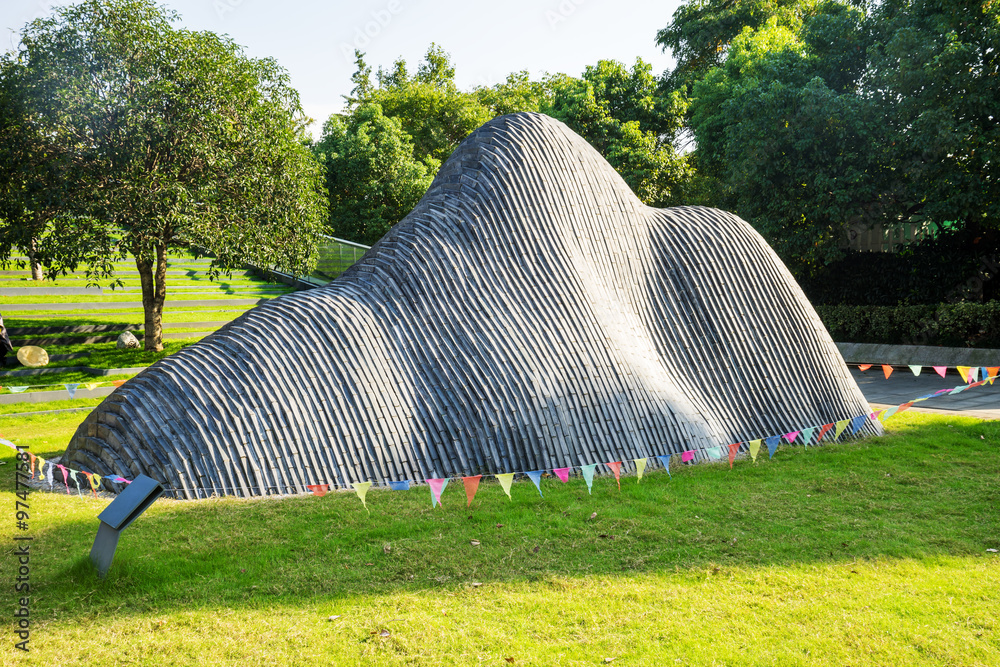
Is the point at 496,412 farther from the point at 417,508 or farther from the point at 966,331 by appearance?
the point at 966,331

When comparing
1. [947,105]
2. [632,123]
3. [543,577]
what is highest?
[632,123]

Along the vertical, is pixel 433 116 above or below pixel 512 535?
above

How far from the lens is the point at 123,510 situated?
15.1 feet

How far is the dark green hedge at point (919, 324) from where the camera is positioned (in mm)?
15438

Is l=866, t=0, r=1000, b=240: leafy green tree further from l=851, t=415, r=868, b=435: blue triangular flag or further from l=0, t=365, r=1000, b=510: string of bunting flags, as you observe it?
l=851, t=415, r=868, b=435: blue triangular flag

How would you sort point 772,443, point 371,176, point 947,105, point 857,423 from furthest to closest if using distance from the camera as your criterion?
point 371,176 → point 947,105 → point 857,423 → point 772,443

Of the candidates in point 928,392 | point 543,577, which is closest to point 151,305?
point 543,577

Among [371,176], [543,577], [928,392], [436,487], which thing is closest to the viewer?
[543,577]

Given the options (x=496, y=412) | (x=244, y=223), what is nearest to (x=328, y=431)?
(x=496, y=412)

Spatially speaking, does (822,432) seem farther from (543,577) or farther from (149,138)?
(149,138)

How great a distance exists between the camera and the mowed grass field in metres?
3.99

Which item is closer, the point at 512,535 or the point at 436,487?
the point at 436,487

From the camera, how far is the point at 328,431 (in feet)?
22.3

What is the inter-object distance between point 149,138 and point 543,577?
12.2 m
